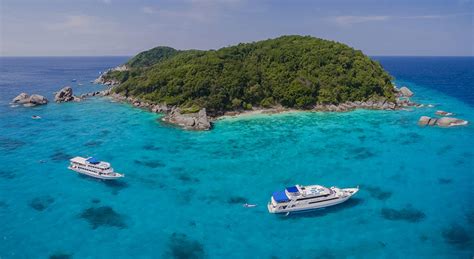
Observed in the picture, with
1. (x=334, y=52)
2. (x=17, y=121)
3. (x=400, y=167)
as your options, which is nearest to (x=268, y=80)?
(x=334, y=52)

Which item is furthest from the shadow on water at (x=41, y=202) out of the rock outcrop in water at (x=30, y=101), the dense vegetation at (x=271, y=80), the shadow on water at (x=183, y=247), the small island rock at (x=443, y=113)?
the small island rock at (x=443, y=113)

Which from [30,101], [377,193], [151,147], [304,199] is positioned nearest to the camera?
[304,199]

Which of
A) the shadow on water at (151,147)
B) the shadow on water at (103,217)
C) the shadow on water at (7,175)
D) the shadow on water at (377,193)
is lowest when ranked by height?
the shadow on water at (103,217)

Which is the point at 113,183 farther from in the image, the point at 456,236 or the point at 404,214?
the point at 456,236

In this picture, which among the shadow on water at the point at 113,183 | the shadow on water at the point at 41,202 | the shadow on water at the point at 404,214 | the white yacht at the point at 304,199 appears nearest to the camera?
the shadow on water at the point at 404,214

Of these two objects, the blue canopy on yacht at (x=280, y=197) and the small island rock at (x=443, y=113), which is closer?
the blue canopy on yacht at (x=280, y=197)

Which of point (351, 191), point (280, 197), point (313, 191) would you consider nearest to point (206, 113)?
point (280, 197)

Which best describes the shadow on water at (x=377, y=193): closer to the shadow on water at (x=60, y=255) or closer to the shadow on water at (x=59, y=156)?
the shadow on water at (x=60, y=255)
